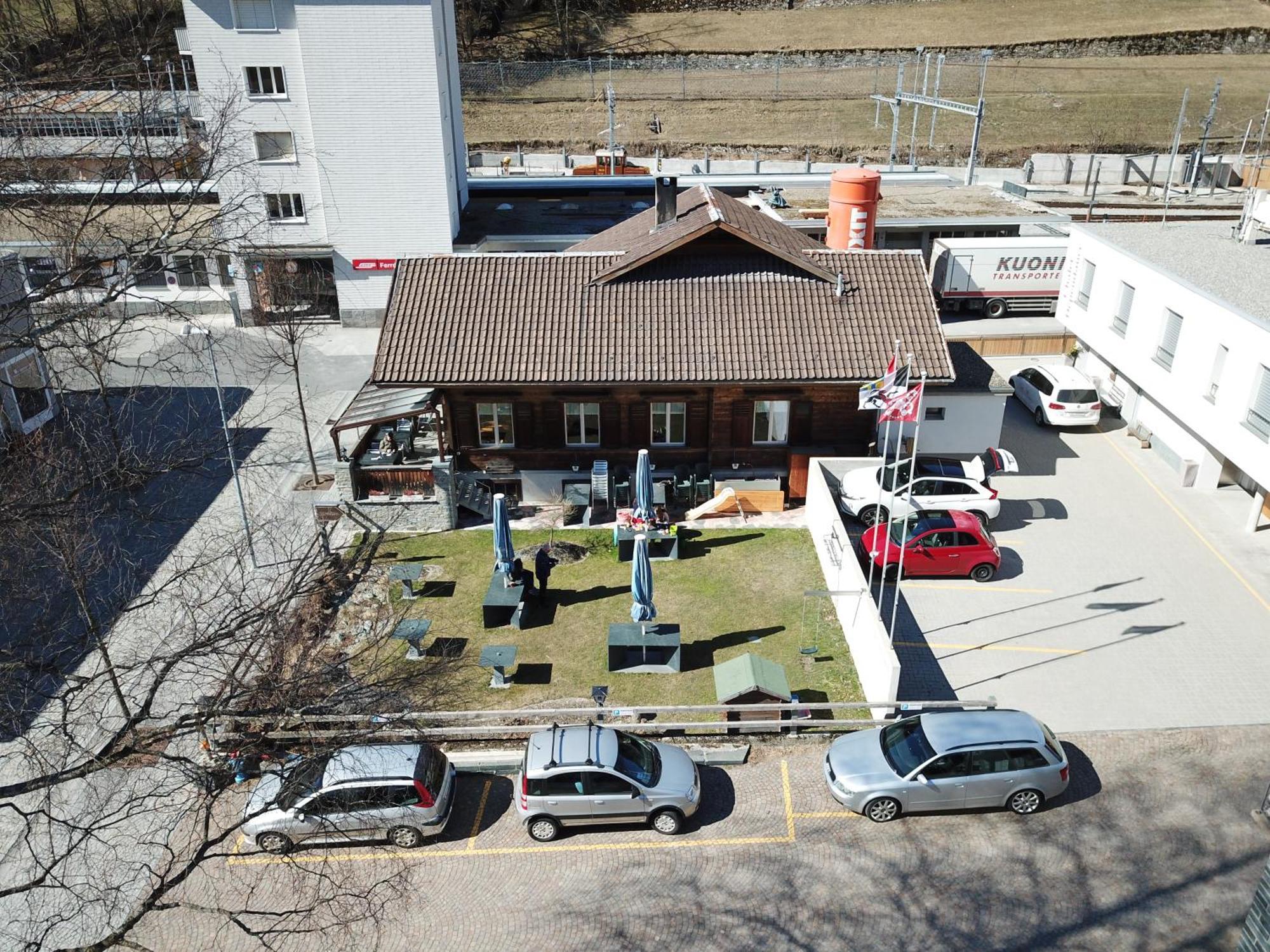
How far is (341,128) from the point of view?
34438 millimetres

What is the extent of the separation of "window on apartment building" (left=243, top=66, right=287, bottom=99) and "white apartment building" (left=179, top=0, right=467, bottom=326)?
1.8 inches

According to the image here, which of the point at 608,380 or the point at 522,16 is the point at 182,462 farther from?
the point at 522,16

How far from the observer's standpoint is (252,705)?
12102 millimetres

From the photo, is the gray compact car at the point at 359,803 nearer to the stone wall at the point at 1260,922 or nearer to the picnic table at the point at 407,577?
the picnic table at the point at 407,577

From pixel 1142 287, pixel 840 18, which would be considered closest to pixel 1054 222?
pixel 1142 287

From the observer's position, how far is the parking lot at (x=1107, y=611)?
17.4 metres

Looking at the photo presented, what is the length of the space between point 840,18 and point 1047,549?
3282 inches

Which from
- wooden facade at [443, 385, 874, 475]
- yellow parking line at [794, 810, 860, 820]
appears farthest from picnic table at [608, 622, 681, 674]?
wooden facade at [443, 385, 874, 475]

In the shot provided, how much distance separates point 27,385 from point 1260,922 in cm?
3150

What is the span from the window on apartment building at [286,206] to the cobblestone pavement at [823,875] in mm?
27185

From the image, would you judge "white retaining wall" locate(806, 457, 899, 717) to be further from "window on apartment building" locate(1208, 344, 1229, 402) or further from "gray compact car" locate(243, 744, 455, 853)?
"window on apartment building" locate(1208, 344, 1229, 402)

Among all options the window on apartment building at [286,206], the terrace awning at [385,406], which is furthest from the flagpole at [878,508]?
the window on apartment building at [286,206]

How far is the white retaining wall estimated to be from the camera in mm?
16578

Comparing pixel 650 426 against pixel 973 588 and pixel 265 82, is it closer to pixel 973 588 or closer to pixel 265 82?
pixel 973 588
